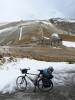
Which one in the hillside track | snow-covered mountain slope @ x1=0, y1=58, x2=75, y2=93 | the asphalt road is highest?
the hillside track

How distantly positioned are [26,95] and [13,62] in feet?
32.9

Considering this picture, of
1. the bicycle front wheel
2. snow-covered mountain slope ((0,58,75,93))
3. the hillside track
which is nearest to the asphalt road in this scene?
the bicycle front wheel

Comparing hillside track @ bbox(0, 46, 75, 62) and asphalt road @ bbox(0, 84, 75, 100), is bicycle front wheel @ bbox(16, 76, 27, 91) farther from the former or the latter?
hillside track @ bbox(0, 46, 75, 62)

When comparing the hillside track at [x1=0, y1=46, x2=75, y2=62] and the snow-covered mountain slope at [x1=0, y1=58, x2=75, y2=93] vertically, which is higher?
the hillside track at [x1=0, y1=46, x2=75, y2=62]

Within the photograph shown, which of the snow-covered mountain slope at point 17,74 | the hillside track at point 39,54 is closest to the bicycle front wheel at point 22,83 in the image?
the snow-covered mountain slope at point 17,74

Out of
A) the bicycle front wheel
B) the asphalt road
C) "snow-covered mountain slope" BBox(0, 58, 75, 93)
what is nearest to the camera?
the asphalt road

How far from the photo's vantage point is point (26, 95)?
1781 cm

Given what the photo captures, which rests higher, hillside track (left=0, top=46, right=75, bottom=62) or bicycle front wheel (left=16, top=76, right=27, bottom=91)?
hillside track (left=0, top=46, right=75, bottom=62)

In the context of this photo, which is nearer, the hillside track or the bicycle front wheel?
the bicycle front wheel

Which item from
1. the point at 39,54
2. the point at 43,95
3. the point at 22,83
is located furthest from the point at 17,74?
the point at 39,54

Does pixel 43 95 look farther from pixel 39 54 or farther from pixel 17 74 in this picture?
pixel 39 54

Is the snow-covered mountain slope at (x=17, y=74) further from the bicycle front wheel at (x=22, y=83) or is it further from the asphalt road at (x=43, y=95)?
the asphalt road at (x=43, y=95)

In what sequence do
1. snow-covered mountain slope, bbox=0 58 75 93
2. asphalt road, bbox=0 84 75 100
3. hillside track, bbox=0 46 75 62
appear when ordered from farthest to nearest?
hillside track, bbox=0 46 75 62
snow-covered mountain slope, bbox=0 58 75 93
asphalt road, bbox=0 84 75 100

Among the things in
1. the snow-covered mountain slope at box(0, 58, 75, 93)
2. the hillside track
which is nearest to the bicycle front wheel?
the snow-covered mountain slope at box(0, 58, 75, 93)
